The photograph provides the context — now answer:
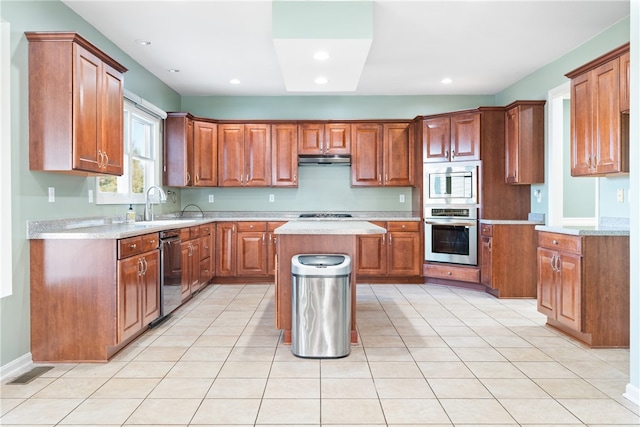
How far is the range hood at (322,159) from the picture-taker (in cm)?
600

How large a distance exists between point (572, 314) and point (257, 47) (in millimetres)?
3782

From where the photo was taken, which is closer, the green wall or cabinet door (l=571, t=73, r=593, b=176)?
the green wall

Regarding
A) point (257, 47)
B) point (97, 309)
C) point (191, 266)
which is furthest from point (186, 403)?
point (257, 47)

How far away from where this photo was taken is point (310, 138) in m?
6.03

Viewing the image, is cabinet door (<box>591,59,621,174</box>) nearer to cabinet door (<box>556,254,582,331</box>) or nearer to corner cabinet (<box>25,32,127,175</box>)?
cabinet door (<box>556,254,582,331</box>)

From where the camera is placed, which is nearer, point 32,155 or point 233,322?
point 32,155

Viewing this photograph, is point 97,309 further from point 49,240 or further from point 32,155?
point 32,155

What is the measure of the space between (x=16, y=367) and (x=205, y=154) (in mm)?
3651

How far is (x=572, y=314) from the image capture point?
3.33 m

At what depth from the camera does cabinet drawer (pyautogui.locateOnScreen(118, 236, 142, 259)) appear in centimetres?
300

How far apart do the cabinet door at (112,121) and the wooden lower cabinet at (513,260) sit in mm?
4065

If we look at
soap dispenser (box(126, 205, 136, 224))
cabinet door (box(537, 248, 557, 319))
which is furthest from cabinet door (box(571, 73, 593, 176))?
soap dispenser (box(126, 205, 136, 224))

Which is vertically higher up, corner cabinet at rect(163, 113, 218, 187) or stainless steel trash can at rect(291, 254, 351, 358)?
corner cabinet at rect(163, 113, 218, 187)

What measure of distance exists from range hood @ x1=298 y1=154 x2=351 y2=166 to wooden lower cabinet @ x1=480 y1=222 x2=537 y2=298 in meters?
2.19
